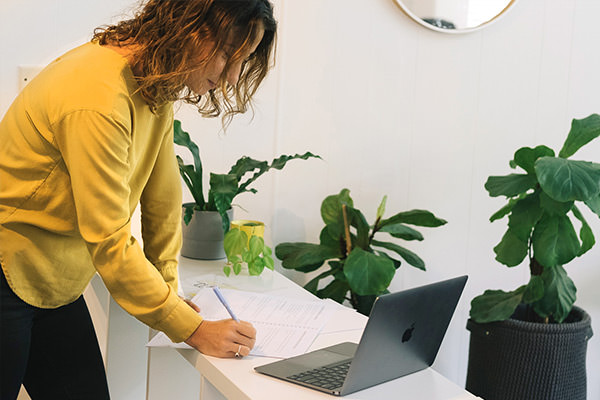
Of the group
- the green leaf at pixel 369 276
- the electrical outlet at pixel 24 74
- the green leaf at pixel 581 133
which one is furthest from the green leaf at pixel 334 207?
the electrical outlet at pixel 24 74

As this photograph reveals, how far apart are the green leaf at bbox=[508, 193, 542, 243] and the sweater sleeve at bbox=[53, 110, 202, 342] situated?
1397 millimetres

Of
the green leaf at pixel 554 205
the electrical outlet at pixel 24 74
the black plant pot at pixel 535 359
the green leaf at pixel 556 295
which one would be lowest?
the black plant pot at pixel 535 359

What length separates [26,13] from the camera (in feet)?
6.79

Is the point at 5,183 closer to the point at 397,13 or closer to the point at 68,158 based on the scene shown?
the point at 68,158

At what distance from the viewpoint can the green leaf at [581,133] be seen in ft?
7.10

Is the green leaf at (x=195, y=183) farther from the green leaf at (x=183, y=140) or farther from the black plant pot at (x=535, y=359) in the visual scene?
the black plant pot at (x=535, y=359)

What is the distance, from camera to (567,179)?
2033mm

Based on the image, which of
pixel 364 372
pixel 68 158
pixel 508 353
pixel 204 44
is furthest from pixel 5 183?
pixel 508 353

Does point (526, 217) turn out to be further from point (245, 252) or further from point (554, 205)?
point (245, 252)

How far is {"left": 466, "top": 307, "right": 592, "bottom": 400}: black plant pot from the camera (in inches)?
87.1

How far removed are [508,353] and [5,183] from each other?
67.5 inches

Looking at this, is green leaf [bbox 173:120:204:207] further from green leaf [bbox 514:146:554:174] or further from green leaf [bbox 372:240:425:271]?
green leaf [bbox 514:146:554:174]

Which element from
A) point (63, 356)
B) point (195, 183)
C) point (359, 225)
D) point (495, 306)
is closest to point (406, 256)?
point (359, 225)

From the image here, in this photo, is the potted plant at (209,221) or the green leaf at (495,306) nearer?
the potted plant at (209,221)
